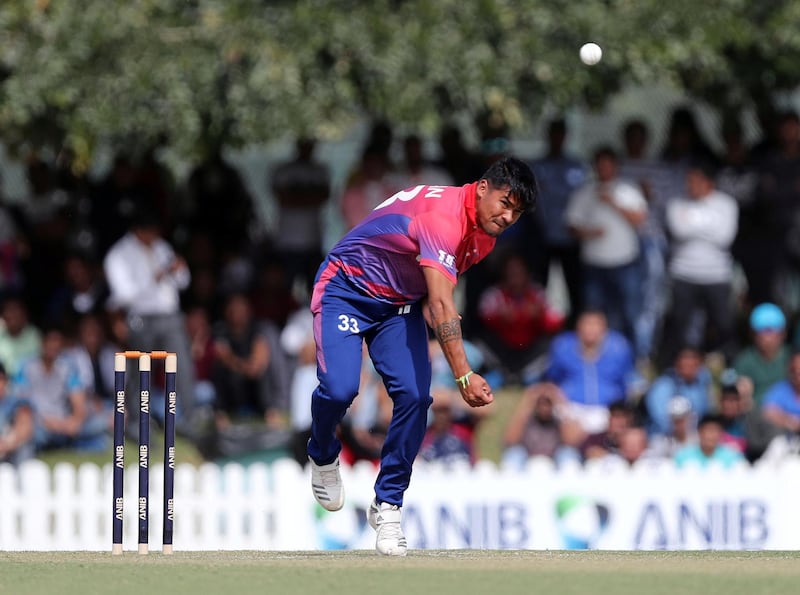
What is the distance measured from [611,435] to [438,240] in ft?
19.4

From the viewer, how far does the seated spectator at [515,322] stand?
14797 mm

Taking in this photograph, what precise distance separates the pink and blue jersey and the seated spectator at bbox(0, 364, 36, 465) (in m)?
5.97

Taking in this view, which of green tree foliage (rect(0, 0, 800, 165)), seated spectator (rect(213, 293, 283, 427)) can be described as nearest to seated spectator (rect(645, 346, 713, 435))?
green tree foliage (rect(0, 0, 800, 165))

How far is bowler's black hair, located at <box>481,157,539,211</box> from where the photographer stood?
25.9ft

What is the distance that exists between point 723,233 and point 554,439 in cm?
243

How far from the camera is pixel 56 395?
14.2 metres

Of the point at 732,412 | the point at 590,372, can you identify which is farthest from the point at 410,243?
the point at 732,412

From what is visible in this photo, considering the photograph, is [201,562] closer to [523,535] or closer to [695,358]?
[523,535]

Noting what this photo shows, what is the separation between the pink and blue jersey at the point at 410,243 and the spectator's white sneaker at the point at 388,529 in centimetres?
102

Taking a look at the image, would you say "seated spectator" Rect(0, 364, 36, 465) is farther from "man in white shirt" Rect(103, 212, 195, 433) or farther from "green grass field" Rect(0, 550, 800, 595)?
"green grass field" Rect(0, 550, 800, 595)

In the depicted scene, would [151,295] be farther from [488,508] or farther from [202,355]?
[488,508]

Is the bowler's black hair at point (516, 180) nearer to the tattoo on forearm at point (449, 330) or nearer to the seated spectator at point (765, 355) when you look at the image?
the tattoo on forearm at point (449, 330)

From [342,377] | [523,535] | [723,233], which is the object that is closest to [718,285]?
[723,233]

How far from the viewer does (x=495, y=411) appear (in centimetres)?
1459
